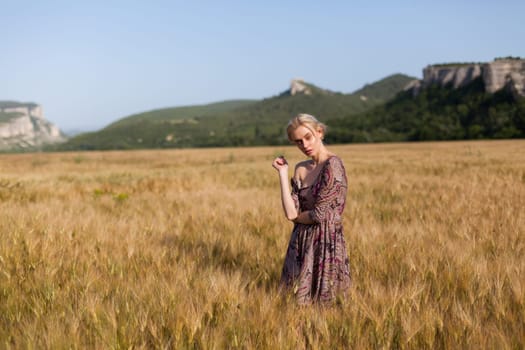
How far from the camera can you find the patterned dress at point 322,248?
7.89 feet

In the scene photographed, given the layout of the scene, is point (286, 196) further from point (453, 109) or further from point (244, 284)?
point (453, 109)

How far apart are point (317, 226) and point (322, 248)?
140 millimetres

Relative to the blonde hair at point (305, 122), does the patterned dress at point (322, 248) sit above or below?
below

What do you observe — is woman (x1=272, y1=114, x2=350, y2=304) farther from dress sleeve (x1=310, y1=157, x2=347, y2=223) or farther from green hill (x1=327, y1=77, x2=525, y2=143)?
green hill (x1=327, y1=77, x2=525, y2=143)

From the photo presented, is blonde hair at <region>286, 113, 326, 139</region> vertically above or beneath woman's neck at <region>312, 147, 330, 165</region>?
above

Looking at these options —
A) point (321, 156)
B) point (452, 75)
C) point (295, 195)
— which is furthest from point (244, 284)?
point (452, 75)

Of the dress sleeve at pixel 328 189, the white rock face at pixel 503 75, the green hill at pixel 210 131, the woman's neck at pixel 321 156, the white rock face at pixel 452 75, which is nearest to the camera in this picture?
the dress sleeve at pixel 328 189

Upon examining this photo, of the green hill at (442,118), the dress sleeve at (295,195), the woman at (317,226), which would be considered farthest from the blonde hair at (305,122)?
the green hill at (442,118)

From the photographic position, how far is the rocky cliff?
103312 millimetres

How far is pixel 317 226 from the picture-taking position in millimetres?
2523

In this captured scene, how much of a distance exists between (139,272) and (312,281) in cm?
120

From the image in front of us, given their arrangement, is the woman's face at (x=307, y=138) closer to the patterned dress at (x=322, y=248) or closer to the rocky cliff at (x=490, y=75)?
the patterned dress at (x=322, y=248)

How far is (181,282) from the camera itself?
235 centimetres

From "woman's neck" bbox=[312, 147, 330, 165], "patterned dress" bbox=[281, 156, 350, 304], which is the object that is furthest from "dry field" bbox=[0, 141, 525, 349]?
"woman's neck" bbox=[312, 147, 330, 165]
